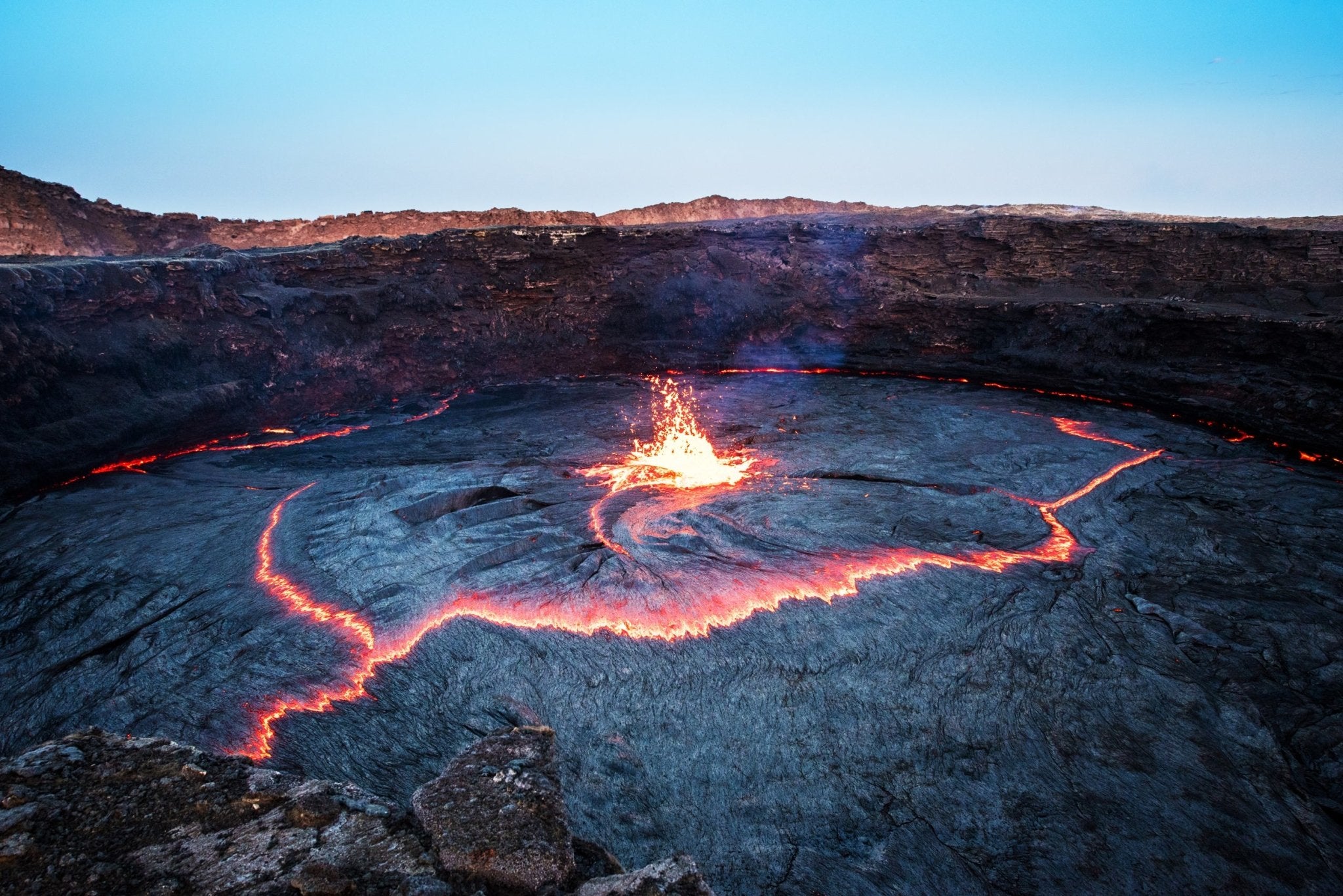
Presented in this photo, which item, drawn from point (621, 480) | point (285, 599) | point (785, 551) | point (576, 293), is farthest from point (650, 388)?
point (285, 599)

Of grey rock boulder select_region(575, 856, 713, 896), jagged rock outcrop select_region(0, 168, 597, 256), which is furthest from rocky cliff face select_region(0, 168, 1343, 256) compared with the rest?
grey rock boulder select_region(575, 856, 713, 896)

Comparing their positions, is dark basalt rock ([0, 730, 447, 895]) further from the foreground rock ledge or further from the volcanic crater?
the volcanic crater

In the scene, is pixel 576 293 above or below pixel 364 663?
above

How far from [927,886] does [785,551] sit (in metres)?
2.58

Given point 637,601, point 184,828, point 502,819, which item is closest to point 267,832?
point 184,828

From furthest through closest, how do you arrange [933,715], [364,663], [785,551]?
1. [785,551]
2. [364,663]
3. [933,715]

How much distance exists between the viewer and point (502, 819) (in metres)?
1.96

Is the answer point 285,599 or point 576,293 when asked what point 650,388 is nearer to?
point 576,293

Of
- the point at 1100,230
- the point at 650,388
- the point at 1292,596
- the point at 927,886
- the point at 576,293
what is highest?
the point at 1100,230

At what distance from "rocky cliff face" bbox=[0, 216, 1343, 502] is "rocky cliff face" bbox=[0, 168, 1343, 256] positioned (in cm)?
122

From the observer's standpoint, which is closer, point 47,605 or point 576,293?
point 47,605

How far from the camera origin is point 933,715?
3.58 meters

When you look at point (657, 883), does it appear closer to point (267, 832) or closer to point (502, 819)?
point (502, 819)

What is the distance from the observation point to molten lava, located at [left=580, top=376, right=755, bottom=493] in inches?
252
